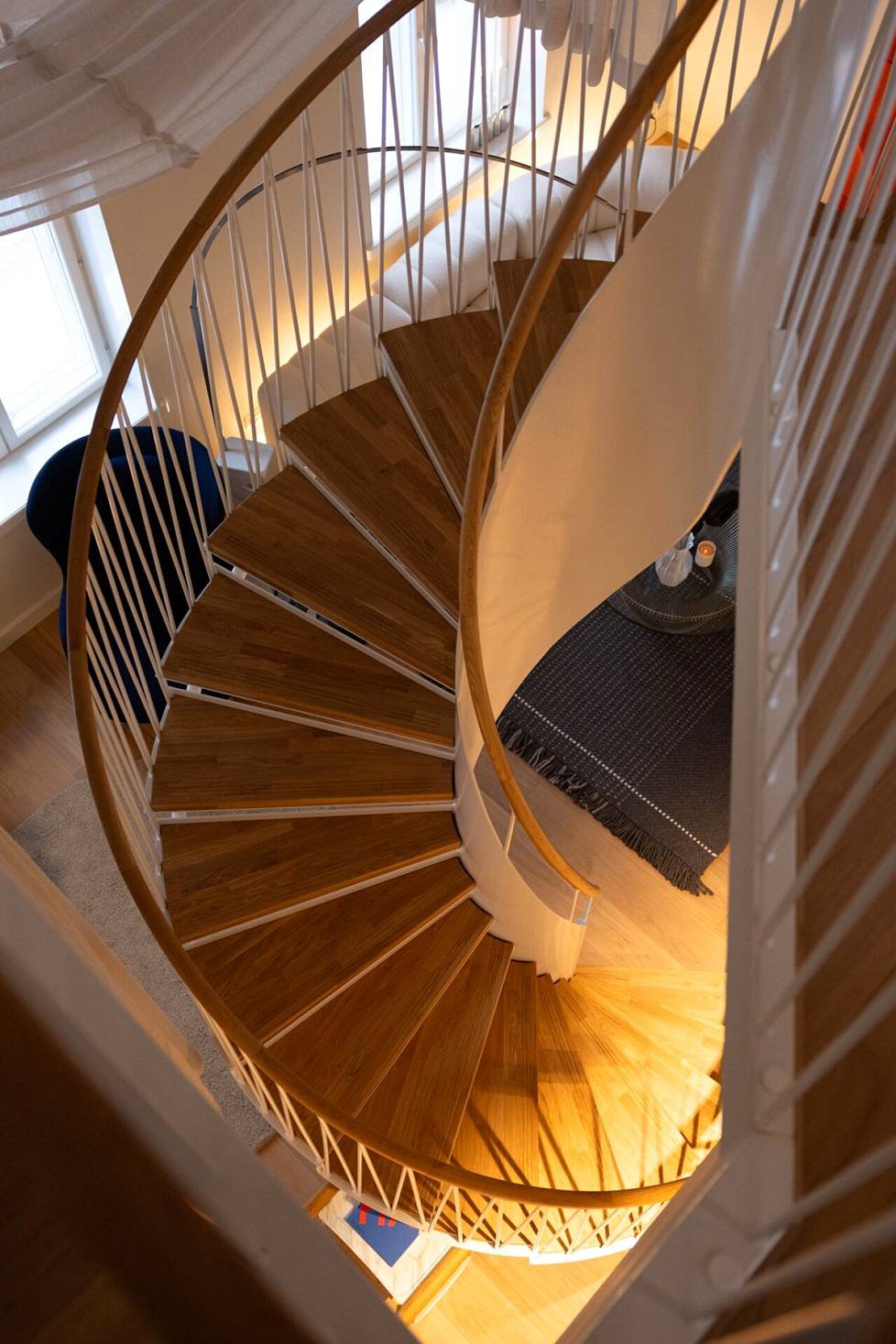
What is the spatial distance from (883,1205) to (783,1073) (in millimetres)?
229

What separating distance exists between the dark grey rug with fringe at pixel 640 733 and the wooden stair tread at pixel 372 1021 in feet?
5.48

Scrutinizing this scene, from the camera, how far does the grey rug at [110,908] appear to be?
4.11 meters

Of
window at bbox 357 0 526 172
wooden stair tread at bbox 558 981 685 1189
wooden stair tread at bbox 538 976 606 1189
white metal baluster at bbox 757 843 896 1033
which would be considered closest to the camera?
white metal baluster at bbox 757 843 896 1033

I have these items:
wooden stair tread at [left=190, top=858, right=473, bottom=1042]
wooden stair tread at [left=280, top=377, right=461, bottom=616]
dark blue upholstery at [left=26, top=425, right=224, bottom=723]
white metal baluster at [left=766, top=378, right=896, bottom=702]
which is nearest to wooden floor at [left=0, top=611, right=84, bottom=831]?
dark blue upholstery at [left=26, top=425, right=224, bottom=723]

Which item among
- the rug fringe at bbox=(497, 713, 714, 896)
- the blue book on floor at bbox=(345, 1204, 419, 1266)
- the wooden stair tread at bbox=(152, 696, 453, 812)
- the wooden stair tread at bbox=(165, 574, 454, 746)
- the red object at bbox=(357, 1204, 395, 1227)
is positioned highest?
the wooden stair tread at bbox=(165, 574, 454, 746)

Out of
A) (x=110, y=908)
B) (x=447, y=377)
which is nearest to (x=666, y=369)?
(x=447, y=377)

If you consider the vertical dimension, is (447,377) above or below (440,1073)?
above

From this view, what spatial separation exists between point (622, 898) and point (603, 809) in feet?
1.28

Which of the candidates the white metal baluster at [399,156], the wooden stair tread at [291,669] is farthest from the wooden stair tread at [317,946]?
the white metal baluster at [399,156]

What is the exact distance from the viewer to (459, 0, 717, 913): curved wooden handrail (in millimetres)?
2383

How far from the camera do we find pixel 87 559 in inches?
106

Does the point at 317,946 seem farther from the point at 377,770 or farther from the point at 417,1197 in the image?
the point at 417,1197

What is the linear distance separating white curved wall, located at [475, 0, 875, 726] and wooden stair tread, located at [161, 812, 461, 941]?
1.08 ft

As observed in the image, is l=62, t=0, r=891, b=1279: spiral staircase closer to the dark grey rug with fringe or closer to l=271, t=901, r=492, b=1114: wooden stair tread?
Result: l=271, t=901, r=492, b=1114: wooden stair tread
